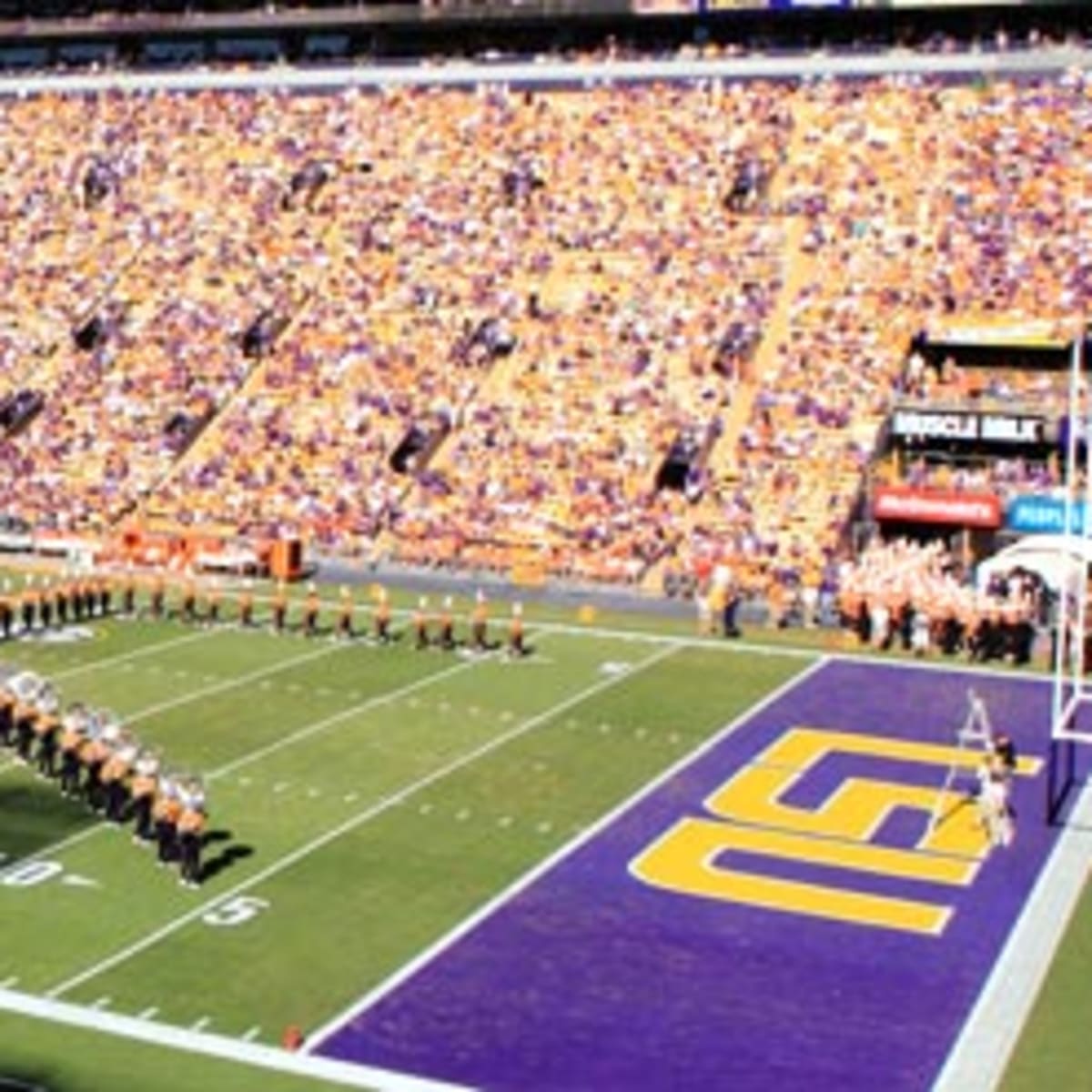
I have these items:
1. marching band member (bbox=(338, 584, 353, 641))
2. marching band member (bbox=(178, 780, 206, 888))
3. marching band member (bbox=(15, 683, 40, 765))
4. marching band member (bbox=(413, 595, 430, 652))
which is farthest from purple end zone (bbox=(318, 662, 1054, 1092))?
marching band member (bbox=(338, 584, 353, 641))

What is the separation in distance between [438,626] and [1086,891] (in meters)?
12.2

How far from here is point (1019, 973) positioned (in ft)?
46.9

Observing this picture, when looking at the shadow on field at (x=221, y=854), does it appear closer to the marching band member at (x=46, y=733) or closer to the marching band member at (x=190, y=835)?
the marching band member at (x=190, y=835)

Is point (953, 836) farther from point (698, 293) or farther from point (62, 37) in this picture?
point (62, 37)

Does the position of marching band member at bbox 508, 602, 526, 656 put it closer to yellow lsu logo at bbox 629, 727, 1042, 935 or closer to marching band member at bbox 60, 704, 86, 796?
yellow lsu logo at bbox 629, 727, 1042, 935

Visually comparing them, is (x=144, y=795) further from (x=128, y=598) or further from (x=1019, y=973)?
(x=128, y=598)

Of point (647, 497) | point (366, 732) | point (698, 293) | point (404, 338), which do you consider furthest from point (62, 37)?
point (366, 732)

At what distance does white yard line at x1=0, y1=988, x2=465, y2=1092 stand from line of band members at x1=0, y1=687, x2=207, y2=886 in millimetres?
2534

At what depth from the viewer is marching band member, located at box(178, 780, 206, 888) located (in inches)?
614

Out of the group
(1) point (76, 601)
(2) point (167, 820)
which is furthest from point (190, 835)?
(1) point (76, 601)

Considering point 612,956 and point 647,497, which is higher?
point 647,497

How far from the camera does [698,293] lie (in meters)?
35.9

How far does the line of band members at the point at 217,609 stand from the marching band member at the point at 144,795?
8335 mm

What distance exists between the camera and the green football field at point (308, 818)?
522 inches
